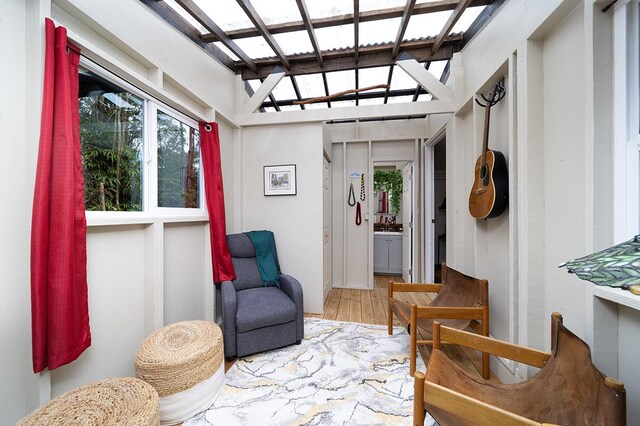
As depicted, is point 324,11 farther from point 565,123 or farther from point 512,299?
point 512,299

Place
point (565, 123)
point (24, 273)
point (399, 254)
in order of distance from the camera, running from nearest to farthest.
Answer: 1. point (24, 273)
2. point (565, 123)
3. point (399, 254)

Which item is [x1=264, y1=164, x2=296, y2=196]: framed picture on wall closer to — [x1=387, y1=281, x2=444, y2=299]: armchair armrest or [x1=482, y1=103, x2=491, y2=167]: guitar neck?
[x1=387, y1=281, x2=444, y2=299]: armchair armrest

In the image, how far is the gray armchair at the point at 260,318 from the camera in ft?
6.01

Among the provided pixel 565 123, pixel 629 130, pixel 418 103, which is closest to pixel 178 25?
Result: pixel 418 103

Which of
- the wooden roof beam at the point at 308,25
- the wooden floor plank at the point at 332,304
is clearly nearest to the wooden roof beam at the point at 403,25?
the wooden roof beam at the point at 308,25

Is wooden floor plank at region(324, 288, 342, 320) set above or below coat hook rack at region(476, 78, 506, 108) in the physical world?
below

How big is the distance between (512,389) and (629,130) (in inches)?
48.2

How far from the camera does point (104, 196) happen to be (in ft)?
4.68

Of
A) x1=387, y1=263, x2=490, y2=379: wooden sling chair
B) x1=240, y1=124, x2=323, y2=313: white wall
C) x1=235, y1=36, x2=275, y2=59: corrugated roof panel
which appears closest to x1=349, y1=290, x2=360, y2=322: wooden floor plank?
x1=240, y1=124, x2=323, y2=313: white wall

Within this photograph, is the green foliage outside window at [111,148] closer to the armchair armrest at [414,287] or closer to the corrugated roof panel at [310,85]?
the corrugated roof panel at [310,85]

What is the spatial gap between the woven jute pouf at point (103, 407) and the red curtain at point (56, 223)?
212mm

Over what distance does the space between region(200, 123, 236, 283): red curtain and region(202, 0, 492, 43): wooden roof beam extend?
849 millimetres

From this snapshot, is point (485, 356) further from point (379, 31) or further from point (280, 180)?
point (379, 31)

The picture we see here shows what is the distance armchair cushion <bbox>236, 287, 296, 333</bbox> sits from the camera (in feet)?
6.01
